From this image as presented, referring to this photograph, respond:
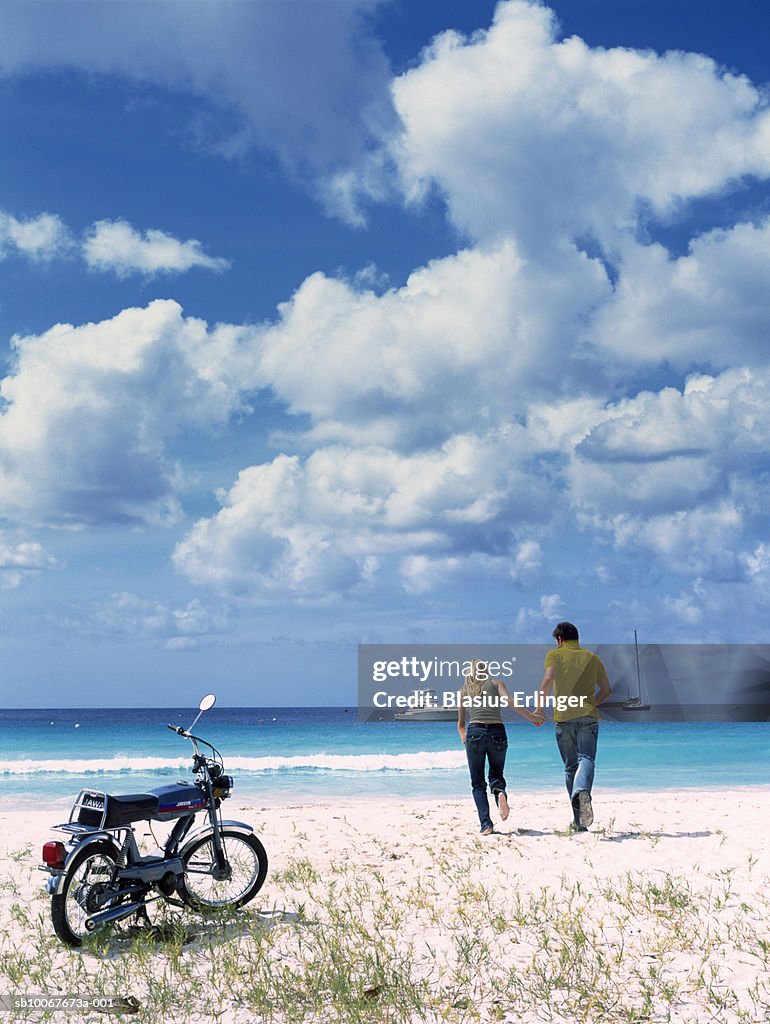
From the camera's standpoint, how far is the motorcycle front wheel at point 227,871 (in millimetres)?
7422

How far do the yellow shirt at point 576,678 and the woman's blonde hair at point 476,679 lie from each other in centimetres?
98

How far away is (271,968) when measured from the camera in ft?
20.6

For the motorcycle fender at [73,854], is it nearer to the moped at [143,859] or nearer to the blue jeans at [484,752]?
the moped at [143,859]

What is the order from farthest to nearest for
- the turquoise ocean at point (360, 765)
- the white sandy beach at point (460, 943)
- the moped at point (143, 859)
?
the turquoise ocean at point (360, 765) → the moped at point (143, 859) → the white sandy beach at point (460, 943)

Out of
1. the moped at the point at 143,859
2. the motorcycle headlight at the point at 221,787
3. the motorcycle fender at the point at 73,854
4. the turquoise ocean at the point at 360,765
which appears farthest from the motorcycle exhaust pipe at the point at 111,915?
the turquoise ocean at the point at 360,765

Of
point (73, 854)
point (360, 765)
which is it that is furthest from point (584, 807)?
point (360, 765)

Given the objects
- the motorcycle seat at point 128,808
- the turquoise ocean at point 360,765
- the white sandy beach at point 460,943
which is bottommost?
the turquoise ocean at point 360,765

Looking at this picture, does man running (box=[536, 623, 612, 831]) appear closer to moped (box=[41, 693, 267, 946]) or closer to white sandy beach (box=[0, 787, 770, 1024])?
white sandy beach (box=[0, 787, 770, 1024])

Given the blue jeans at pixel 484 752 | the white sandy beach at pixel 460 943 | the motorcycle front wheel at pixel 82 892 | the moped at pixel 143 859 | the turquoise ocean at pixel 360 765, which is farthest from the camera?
the turquoise ocean at pixel 360 765

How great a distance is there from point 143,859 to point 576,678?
5.72 m

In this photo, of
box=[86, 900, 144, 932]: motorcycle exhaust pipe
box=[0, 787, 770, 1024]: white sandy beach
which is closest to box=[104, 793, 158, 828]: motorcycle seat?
box=[86, 900, 144, 932]: motorcycle exhaust pipe

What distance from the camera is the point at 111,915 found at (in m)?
6.79

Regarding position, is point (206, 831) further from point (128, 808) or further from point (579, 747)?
point (579, 747)

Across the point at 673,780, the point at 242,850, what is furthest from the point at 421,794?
the point at 242,850
